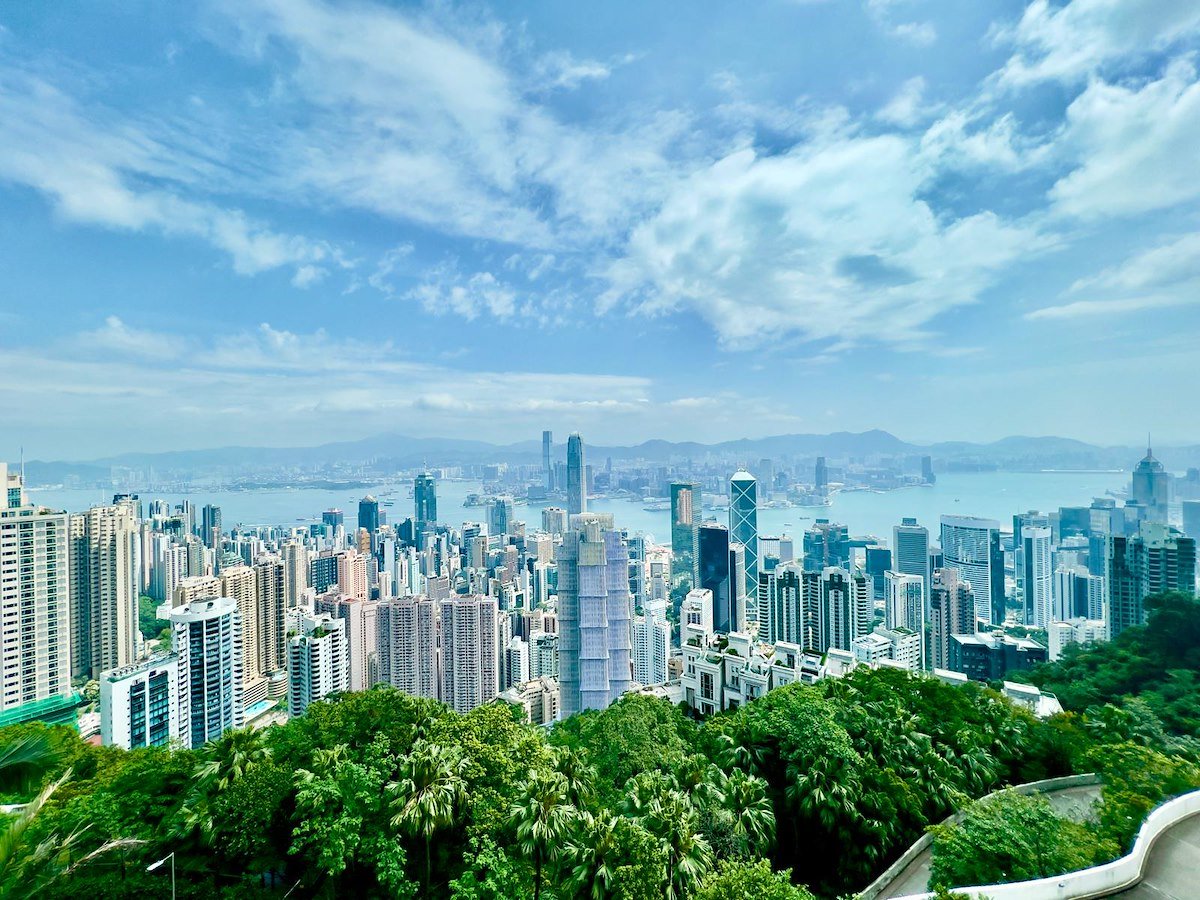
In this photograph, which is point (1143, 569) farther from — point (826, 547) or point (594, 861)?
point (594, 861)

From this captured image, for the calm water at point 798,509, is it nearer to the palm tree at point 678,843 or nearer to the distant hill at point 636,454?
the distant hill at point 636,454

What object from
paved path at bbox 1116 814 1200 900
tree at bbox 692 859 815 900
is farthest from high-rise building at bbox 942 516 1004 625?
tree at bbox 692 859 815 900

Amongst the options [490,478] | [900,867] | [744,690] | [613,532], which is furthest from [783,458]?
[900,867]

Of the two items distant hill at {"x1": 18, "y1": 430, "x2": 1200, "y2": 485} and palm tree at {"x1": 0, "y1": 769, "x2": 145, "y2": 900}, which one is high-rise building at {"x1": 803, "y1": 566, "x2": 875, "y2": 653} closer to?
distant hill at {"x1": 18, "y1": 430, "x2": 1200, "y2": 485}

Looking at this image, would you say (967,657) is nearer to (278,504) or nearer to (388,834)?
(388,834)

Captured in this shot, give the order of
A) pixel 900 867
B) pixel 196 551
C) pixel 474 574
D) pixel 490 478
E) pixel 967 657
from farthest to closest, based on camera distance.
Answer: pixel 490 478 < pixel 474 574 < pixel 196 551 < pixel 967 657 < pixel 900 867

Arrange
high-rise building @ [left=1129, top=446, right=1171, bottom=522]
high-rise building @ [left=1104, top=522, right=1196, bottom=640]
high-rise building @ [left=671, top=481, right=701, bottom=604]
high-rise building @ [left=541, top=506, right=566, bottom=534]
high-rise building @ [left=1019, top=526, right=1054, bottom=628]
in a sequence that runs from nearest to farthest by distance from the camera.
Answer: high-rise building @ [left=1104, top=522, right=1196, bottom=640]
high-rise building @ [left=1129, top=446, right=1171, bottom=522]
high-rise building @ [left=1019, top=526, right=1054, bottom=628]
high-rise building @ [left=671, top=481, right=701, bottom=604]
high-rise building @ [left=541, top=506, right=566, bottom=534]
